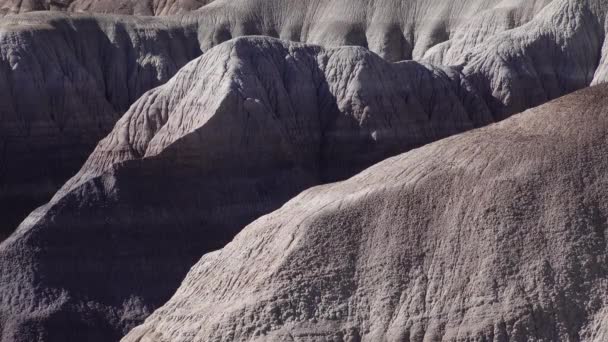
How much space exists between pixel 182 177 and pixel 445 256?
63.6ft

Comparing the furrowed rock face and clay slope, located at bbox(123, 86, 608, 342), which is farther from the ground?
the furrowed rock face

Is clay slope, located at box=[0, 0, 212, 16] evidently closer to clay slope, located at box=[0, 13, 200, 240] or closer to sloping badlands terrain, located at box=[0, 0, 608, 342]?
sloping badlands terrain, located at box=[0, 0, 608, 342]

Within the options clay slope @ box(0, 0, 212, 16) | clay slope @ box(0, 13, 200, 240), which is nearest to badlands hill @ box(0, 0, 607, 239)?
clay slope @ box(0, 13, 200, 240)

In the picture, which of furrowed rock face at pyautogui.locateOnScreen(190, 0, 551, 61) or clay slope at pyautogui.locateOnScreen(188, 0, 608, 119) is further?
furrowed rock face at pyautogui.locateOnScreen(190, 0, 551, 61)

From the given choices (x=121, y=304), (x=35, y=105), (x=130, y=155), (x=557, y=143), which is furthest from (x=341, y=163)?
(x=557, y=143)

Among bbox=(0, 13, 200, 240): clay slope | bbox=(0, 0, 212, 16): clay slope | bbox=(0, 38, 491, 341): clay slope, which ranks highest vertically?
bbox=(0, 0, 212, 16): clay slope

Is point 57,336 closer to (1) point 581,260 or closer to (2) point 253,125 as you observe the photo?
(2) point 253,125

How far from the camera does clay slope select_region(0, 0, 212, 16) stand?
70812 mm

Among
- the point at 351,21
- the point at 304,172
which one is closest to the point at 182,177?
the point at 304,172

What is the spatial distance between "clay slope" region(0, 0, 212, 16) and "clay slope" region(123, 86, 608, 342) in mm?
51232

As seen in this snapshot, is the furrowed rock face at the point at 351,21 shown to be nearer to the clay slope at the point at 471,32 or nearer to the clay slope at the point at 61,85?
the clay slope at the point at 471,32

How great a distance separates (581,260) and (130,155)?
22.1m

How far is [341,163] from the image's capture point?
41250mm

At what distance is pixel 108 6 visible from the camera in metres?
71.8
